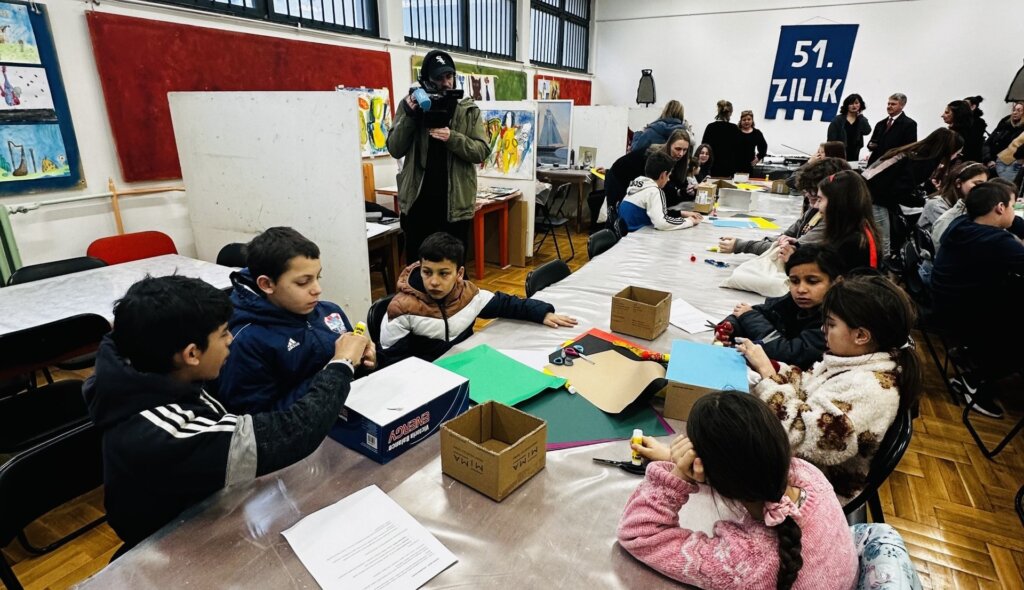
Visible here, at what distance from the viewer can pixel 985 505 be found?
2.00 meters

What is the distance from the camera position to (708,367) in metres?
1.36

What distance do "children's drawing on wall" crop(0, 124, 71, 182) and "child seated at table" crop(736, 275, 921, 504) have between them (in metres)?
3.71

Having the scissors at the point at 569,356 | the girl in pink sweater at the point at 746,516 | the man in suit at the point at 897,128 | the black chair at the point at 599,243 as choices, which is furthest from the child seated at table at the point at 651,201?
the man in suit at the point at 897,128

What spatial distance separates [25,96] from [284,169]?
1.37m

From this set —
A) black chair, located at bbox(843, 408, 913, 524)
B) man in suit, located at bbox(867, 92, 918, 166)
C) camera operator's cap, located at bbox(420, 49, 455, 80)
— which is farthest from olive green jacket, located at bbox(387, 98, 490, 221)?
man in suit, located at bbox(867, 92, 918, 166)

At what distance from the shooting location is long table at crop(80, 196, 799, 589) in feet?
2.71

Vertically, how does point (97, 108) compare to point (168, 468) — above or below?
above

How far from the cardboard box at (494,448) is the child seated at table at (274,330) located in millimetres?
463

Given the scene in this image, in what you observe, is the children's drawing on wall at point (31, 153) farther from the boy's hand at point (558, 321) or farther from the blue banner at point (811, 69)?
the blue banner at point (811, 69)

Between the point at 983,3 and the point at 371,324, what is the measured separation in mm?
9707

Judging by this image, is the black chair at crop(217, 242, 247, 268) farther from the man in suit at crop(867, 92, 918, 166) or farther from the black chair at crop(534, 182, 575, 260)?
the man in suit at crop(867, 92, 918, 166)

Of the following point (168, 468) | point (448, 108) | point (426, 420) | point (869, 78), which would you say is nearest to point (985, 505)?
point (426, 420)

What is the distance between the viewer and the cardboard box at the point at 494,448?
0.98 meters

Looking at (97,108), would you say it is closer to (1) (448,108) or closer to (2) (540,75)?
(1) (448,108)
